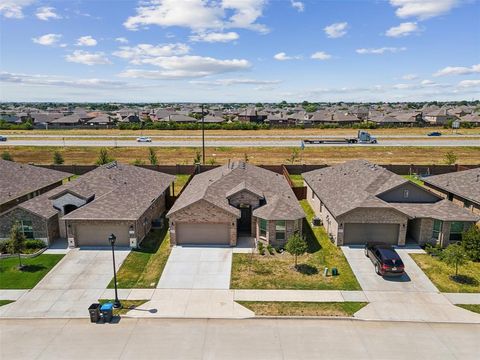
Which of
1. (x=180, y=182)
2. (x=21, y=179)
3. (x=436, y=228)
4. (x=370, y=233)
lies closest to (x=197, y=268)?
(x=370, y=233)

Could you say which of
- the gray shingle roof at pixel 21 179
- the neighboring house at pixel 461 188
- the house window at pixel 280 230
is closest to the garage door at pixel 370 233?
the house window at pixel 280 230

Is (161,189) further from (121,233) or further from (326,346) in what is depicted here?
(326,346)

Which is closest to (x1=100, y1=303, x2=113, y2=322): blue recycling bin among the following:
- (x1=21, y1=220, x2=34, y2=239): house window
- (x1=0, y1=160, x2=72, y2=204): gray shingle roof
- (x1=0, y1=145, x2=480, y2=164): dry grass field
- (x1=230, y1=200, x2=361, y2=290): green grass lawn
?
(x1=230, y1=200, x2=361, y2=290): green grass lawn

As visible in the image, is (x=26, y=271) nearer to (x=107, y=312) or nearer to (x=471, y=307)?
(x=107, y=312)

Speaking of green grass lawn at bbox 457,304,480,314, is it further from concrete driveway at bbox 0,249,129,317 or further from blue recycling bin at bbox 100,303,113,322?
concrete driveway at bbox 0,249,129,317

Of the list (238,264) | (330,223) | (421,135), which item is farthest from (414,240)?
(421,135)

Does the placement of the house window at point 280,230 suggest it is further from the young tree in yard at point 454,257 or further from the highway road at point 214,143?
the highway road at point 214,143

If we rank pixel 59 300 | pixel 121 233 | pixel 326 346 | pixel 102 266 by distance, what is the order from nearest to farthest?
pixel 326 346 → pixel 59 300 → pixel 102 266 → pixel 121 233
